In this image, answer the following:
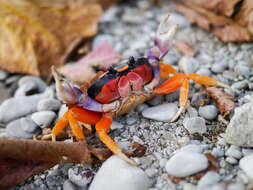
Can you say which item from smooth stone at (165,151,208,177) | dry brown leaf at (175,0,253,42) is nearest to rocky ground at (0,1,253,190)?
smooth stone at (165,151,208,177)

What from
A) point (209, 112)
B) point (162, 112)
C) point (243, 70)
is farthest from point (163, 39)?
point (243, 70)

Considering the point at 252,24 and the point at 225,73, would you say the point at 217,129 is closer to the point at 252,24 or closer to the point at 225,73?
the point at 225,73

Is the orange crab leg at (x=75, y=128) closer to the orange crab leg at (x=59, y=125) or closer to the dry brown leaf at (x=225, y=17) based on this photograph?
the orange crab leg at (x=59, y=125)

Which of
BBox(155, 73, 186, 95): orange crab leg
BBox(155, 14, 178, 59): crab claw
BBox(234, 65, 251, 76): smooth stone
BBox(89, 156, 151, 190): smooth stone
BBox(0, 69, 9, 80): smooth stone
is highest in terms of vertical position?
BBox(155, 14, 178, 59): crab claw

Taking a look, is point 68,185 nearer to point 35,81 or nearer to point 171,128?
point 171,128

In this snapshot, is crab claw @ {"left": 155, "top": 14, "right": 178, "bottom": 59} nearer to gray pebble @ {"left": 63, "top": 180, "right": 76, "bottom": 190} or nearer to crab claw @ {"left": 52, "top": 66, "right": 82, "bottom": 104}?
crab claw @ {"left": 52, "top": 66, "right": 82, "bottom": 104}

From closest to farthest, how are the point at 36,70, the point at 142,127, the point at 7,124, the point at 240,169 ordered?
1. the point at 240,169
2. the point at 142,127
3. the point at 7,124
4. the point at 36,70

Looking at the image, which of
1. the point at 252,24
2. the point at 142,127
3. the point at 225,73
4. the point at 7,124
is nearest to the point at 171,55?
the point at 225,73
